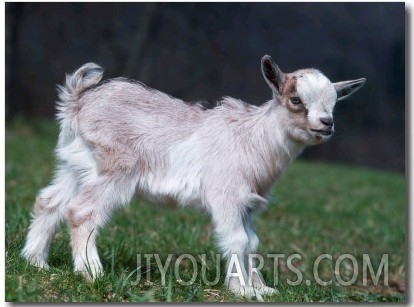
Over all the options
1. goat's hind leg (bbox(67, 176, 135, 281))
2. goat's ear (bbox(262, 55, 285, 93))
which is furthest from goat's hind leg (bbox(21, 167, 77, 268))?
goat's ear (bbox(262, 55, 285, 93))

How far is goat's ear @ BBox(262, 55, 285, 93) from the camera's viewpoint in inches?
142

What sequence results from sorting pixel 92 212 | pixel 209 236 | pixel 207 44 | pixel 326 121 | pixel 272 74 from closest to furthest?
pixel 326 121 → pixel 272 74 → pixel 92 212 → pixel 209 236 → pixel 207 44

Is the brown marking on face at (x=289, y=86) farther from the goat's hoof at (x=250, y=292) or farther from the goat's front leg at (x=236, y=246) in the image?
the goat's hoof at (x=250, y=292)

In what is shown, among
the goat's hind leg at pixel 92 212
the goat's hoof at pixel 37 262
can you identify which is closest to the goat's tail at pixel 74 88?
the goat's hind leg at pixel 92 212

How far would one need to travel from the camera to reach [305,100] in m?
Answer: 3.60

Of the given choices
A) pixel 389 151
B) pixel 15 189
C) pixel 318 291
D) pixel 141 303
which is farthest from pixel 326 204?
pixel 141 303

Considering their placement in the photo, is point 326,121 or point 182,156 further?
point 182,156

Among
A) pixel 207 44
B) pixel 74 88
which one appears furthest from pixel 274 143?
pixel 207 44

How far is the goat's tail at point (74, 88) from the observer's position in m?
3.96

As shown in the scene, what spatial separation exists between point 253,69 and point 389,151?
1.74m

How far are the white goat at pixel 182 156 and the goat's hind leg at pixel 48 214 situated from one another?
0.03 m

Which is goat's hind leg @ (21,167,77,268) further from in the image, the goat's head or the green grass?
the goat's head

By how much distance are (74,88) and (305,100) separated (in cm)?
108

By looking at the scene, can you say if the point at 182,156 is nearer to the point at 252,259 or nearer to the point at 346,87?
the point at 252,259
